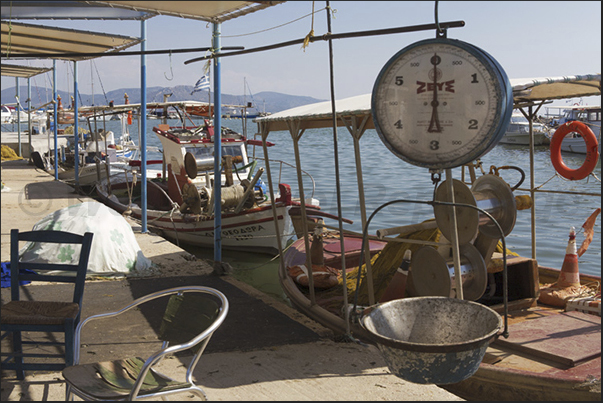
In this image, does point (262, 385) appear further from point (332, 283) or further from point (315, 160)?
point (315, 160)

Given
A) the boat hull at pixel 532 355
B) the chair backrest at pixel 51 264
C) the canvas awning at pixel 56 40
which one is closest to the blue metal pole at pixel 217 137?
the boat hull at pixel 532 355

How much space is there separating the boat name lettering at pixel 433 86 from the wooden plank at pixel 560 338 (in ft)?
8.87

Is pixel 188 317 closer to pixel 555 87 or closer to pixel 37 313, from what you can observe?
pixel 37 313

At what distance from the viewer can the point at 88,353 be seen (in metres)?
5.00

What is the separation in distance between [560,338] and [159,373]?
12.0 feet

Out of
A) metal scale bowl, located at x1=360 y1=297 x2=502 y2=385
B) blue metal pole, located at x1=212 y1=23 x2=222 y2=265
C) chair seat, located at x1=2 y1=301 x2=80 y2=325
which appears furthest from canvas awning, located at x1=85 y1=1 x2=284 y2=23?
metal scale bowl, located at x1=360 y1=297 x2=502 y2=385

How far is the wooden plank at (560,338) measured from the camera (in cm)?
490

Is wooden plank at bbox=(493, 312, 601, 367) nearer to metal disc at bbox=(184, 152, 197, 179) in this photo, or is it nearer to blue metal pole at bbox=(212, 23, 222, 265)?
blue metal pole at bbox=(212, 23, 222, 265)

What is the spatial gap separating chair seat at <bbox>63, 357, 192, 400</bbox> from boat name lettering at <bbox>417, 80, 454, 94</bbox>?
2.20 meters

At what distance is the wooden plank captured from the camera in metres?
4.90

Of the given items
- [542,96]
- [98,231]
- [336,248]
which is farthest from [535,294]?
[98,231]

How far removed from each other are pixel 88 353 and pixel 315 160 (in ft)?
128

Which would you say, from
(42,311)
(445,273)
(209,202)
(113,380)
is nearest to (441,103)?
(445,273)

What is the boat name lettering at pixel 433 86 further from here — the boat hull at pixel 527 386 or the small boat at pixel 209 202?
the small boat at pixel 209 202
